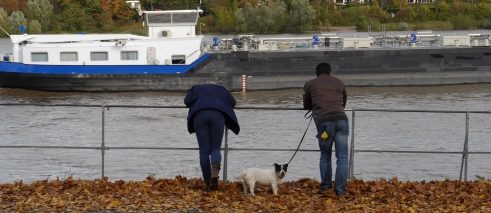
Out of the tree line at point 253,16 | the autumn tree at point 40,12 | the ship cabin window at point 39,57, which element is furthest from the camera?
the autumn tree at point 40,12

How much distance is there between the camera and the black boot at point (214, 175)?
1037 centimetres

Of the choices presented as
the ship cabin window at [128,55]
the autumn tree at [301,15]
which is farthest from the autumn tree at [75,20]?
the ship cabin window at [128,55]

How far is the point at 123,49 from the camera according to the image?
40625 mm

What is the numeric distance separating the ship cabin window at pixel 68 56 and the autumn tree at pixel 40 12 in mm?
39096

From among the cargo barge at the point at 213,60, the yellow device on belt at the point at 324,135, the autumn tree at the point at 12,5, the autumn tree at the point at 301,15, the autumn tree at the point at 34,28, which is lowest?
the cargo barge at the point at 213,60

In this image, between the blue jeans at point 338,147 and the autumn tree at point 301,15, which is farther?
the autumn tree at point 301,15

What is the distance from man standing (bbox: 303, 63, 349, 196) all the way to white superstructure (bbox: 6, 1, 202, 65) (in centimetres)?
3030

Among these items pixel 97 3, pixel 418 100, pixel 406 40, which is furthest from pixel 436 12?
pixel 418 100

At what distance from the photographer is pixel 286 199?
1000 cm

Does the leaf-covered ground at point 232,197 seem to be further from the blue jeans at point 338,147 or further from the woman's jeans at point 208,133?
the woman's jeans at point 208,133

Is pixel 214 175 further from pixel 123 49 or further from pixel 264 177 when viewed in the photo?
pixel 123 49

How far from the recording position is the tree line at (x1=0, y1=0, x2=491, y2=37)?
7838cm

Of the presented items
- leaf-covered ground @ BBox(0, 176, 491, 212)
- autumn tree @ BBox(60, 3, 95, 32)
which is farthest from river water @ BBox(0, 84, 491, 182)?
autumn tree @ BBox(60, 3, 95, 32)

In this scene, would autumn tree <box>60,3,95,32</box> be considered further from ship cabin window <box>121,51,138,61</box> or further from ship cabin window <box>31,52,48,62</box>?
ship cabin window <box>121,51,138,61</box>
